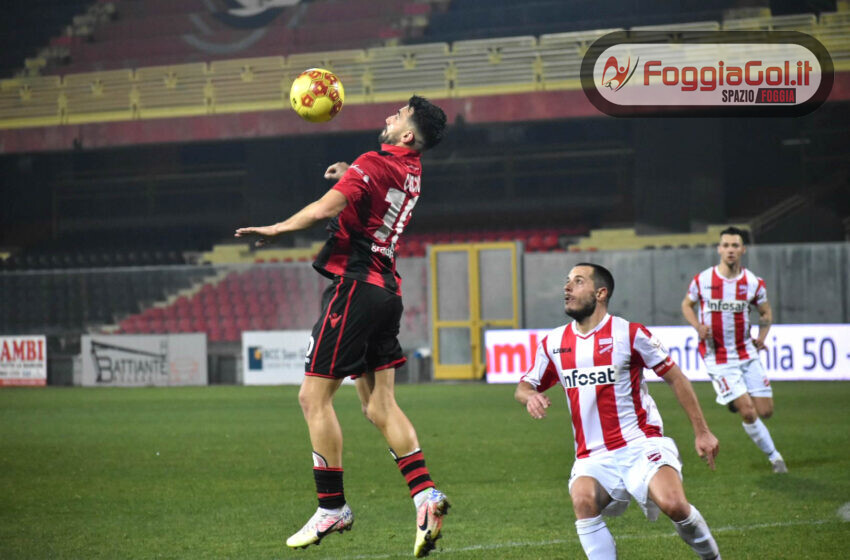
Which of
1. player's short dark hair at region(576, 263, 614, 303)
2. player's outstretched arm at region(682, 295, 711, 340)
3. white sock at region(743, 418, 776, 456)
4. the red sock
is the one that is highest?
player's short dark hair at region(576, 263, 614, 303)

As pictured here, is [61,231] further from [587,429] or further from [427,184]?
[587,429]

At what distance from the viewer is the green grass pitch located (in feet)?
20.7

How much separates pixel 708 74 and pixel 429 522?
20.2m

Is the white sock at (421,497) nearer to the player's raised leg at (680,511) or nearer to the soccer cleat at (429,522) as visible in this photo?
the soccer cleat at (429,522)

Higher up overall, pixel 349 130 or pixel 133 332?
pixel 349 130

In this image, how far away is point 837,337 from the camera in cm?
1788

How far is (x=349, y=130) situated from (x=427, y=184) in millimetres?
3690

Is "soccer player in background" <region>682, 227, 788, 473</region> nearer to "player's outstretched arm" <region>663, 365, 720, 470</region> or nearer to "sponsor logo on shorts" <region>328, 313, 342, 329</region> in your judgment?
"player's outstretched arm" <region>663, 365, 720, 470</region>

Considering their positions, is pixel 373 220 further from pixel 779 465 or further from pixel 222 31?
pixel 222 31

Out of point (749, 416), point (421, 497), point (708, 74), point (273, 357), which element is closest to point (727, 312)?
point (749, 416)

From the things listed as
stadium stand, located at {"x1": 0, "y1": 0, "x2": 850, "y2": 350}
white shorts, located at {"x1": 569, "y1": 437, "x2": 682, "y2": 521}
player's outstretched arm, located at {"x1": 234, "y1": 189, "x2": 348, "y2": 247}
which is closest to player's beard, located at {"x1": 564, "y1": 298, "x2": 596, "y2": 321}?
white shorts, located at {"x1": 569, "y1": 437, "x2": 682, "y2": 521}

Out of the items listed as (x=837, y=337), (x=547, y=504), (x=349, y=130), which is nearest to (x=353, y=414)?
(x=547, y=504)

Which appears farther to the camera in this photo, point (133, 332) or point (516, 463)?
point (133, 332)

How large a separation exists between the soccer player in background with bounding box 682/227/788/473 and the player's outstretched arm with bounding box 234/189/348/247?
5.50 m
